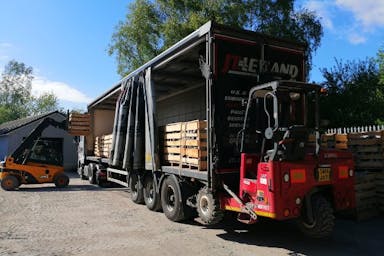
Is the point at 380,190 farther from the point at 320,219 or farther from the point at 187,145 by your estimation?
the point at 187,145

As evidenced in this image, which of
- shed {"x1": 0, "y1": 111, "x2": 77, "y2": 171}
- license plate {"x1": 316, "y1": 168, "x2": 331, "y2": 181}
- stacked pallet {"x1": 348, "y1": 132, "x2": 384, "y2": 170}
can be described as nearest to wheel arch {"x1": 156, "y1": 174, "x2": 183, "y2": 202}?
license plate {"x1": 316, "y1": 168, "x2": 331, "y2": 181}

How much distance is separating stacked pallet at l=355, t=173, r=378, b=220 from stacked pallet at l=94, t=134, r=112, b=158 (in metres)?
8.15

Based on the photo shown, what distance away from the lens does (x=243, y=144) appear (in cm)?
699

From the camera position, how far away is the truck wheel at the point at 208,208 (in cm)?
731

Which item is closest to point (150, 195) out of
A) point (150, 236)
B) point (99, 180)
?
point (150, 236)

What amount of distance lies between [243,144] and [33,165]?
11.9 meters

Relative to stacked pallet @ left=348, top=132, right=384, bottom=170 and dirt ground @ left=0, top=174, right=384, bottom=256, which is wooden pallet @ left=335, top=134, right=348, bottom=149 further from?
dirt ground @ left=0, top=174, right=384, bottom=256

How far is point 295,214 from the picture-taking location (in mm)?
6371

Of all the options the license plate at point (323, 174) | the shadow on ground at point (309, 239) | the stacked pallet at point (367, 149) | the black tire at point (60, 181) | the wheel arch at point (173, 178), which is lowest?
the shadow on ground at point (309, 239)

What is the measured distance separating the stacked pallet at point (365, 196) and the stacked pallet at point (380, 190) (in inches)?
3.1

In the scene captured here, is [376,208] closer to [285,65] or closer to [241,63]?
[285,65]

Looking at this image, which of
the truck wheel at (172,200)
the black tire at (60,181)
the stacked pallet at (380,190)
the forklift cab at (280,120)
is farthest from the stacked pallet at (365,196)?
the black tire at (60,181)

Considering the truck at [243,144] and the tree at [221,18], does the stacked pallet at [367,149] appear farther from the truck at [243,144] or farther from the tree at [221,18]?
the tree at [221,18]

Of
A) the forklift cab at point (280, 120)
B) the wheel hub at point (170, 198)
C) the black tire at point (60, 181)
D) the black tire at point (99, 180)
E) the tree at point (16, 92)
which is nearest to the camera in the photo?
the forklift cab at point (280, 120)
